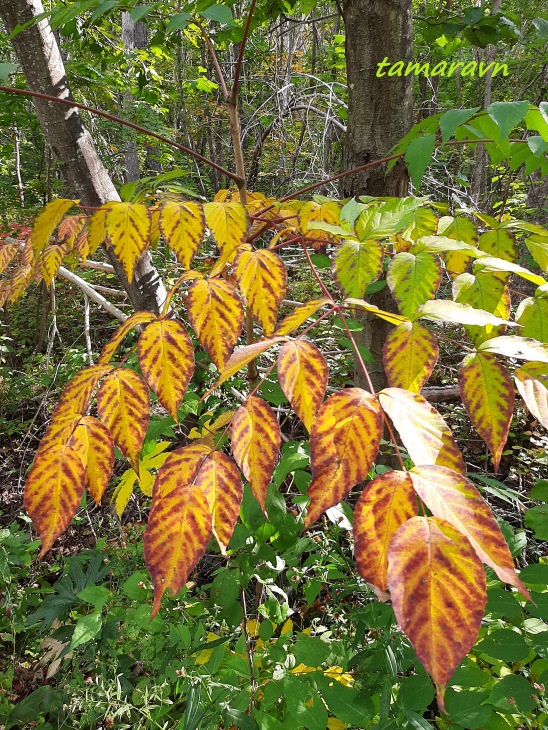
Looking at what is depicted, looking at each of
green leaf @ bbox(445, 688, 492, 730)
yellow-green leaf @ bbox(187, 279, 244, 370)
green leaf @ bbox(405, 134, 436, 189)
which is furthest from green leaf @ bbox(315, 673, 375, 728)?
green leaf @ bbox(405, 134, 436, 189)

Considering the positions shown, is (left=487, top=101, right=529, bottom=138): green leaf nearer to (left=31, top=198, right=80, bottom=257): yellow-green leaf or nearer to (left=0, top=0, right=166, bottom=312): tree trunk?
(left=31, top=198, right=80, bottom=257): yellow-green leaf

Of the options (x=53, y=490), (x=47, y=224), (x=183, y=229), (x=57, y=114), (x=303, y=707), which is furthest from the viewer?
(x=57, y=114)

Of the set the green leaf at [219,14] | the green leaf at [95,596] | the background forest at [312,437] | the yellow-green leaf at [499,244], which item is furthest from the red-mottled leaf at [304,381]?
the green leaf at [95,596]

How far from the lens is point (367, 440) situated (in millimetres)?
393

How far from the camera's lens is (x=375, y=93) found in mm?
1224

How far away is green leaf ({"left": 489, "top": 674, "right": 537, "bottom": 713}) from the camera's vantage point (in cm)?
81

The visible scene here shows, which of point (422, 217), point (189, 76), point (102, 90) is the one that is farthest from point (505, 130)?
point (189, 76)

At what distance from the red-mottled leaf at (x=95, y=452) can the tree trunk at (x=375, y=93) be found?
3.04 feet

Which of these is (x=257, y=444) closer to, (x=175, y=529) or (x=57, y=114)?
(x=175, y=529)

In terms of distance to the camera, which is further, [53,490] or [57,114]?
[57,114]

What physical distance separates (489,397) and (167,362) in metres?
0.38

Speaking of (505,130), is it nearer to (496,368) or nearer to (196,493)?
(496,368)

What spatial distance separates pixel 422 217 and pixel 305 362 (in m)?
0.52

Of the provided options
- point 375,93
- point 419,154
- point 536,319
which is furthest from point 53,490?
point 375,93
